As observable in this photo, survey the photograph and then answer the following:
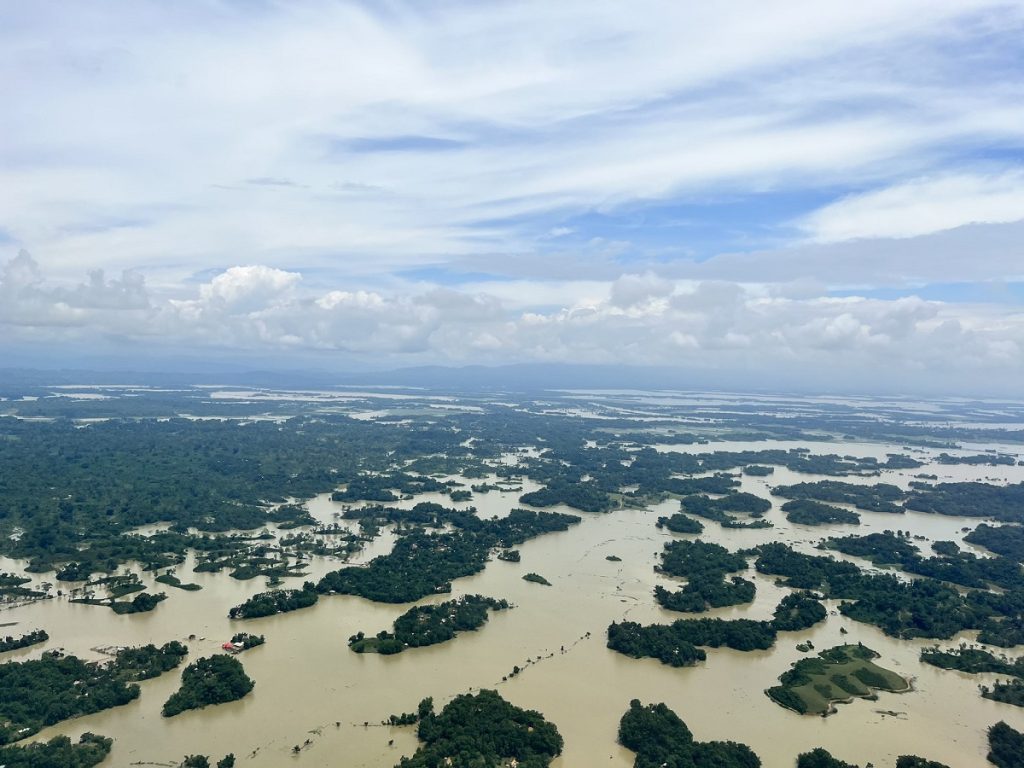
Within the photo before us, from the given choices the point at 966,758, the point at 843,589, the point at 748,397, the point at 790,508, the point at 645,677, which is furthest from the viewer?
the point at 748,397

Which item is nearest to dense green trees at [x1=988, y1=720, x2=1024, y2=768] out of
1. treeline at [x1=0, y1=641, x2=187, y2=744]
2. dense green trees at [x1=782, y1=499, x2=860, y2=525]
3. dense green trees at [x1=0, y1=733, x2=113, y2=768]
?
dense green trees at [x1=0, y1=733, x2=113, y2=768]

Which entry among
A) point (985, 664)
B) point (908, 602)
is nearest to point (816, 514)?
point (908, 602)

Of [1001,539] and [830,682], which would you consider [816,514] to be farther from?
[830,682]

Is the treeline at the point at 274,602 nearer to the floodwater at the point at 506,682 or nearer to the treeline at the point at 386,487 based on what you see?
the floodwater at the point at 506,682

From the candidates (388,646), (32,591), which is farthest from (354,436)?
(388,646)

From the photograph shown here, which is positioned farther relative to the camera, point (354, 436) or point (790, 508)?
point (354, 436)

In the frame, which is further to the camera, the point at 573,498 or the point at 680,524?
the point at 573,498

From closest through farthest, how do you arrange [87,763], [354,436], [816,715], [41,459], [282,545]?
[87,763], [816,715], [282,545], [41,459], [354,436]

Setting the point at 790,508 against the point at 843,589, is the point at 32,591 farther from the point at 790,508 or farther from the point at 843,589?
the point at 790,508
